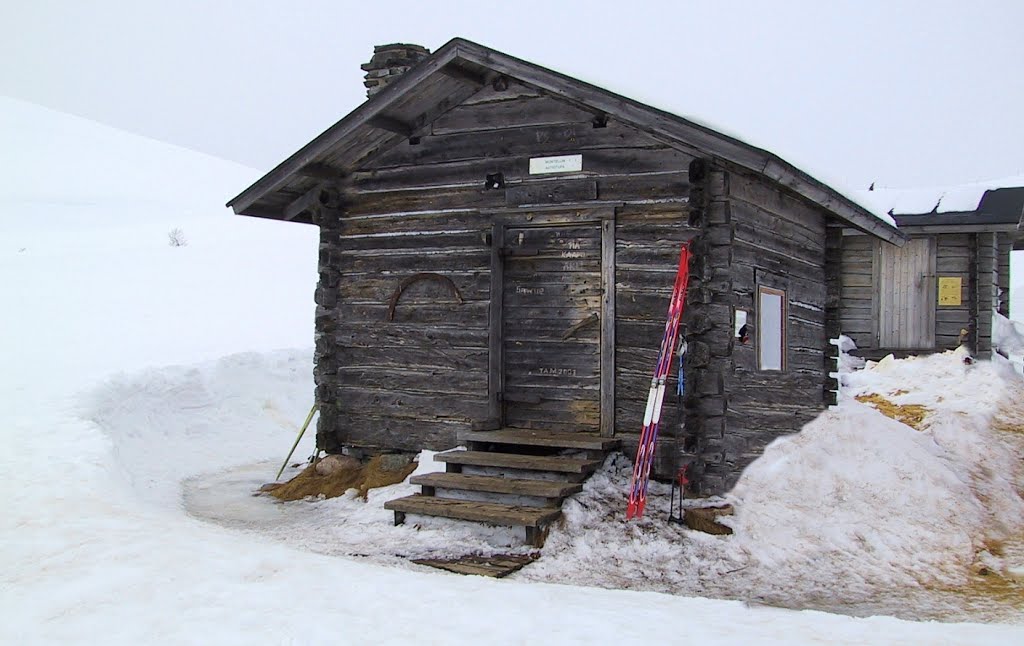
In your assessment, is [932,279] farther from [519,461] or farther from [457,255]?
[519,461]

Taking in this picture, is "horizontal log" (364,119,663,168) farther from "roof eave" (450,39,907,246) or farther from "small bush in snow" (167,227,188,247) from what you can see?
"small bush in snow" (167,227,188,247)

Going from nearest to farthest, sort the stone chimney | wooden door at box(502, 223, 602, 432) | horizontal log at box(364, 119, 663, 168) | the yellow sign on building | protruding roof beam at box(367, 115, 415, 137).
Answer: horizontal log at box(364, 119, 663, 168) < wooden door at box(502, 223, 602, 432) < protruding roof beam at box(367, 115, 415, 137) < the stone chimney < the yellow sign on building

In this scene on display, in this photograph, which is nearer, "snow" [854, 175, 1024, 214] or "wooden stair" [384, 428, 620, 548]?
"wooden stair" [384, 428, 620, 548]

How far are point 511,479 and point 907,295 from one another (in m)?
11.9

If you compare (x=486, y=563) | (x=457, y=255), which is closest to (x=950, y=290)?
(x=457, y=255)

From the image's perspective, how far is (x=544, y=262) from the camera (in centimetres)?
982

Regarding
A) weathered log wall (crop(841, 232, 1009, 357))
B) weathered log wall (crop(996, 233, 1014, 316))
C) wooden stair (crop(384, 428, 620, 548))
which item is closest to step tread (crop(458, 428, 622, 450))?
wooden stair (crop(384, 428, 620, 548))

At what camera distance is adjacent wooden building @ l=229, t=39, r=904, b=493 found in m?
8.85

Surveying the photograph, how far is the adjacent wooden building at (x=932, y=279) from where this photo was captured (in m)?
16.9

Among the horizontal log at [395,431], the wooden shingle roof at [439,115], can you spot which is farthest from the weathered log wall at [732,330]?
the horizontal log at [395,431]

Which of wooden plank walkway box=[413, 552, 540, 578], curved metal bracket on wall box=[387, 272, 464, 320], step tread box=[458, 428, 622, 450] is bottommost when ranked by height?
wooden plank walkway box=[413, 552, 540, 578]

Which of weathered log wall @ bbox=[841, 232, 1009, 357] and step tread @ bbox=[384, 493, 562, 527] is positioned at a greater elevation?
weathered log wall @ bbox=[841, 232, 1009, 357]

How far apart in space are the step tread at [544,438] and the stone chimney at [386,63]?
5349 millimetres

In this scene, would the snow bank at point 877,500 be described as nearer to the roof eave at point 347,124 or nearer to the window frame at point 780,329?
the window frame at point 780,329
